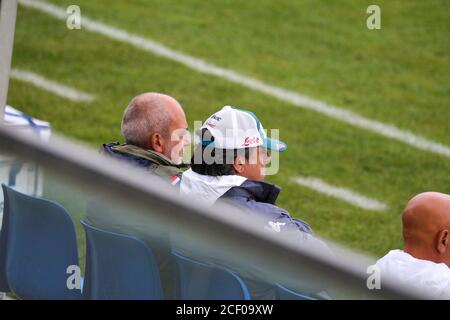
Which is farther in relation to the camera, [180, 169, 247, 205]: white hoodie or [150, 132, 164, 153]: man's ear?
[150, 132, 164, 153]: man's ear

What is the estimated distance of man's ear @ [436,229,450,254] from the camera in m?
3.51

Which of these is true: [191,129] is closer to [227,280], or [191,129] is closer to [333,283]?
[227,280]

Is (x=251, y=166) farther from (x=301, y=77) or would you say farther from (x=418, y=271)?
(x=301, y=77)

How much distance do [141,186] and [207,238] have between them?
0.48 ft

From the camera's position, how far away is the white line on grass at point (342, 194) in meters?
7.14

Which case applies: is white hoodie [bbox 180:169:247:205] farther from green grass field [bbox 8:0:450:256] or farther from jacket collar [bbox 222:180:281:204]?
green grass field [bbox 8:0:450:256]

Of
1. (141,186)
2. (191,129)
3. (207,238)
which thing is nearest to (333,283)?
(207,238)

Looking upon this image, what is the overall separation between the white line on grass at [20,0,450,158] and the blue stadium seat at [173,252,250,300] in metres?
5.59

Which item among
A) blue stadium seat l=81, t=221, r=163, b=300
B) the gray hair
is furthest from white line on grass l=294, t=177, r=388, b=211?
blue stadium seat l=81, t=221, r=163, b=300

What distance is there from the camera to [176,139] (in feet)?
13.6

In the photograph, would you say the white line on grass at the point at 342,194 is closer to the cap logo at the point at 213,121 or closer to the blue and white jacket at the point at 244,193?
the cap logo at the point at 213,121

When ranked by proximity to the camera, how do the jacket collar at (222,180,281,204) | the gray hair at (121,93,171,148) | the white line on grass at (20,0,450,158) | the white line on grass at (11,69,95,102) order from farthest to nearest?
the white line on grass at (11,69,95,102)
the white line on grass at (20,0,450,158)
the gray hair at (121,93,171,148)
the jacket collar at (222,180,281,204)

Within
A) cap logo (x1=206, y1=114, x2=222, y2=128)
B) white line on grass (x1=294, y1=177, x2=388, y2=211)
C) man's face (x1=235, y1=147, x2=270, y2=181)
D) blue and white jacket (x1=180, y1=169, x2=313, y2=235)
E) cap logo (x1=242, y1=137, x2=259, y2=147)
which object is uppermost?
cap logo (x1=206, y1=114, x2=222, y2=128)
